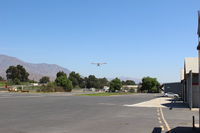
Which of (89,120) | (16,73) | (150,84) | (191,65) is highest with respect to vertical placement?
(16,73)

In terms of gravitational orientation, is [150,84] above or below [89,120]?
above

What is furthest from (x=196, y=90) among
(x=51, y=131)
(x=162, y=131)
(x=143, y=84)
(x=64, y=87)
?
(x=143, y=84)

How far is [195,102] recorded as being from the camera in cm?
3375

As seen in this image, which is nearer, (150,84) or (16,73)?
(150,84)

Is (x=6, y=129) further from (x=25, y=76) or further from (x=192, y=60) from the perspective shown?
(x=25, y=76)

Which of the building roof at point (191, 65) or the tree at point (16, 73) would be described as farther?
the tree at point (16, 73)

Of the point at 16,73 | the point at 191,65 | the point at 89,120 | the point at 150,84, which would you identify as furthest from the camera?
the point at 16,73

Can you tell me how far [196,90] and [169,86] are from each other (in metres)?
48.4

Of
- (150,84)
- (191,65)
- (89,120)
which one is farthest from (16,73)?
(89,120)

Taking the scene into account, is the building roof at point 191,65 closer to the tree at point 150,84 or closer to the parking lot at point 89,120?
the parking lot at point 89,120

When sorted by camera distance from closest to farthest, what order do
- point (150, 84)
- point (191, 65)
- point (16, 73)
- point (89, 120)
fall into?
1. point (89, 120)
2. point (191, 65)
3. point (150, 84)
4. point (16, 73)

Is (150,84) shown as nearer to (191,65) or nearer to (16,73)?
(16,73)

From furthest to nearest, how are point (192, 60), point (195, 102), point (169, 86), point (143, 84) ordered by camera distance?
point (143, 84)
point (169, 86)
point (192, 60)
point (195, 102)

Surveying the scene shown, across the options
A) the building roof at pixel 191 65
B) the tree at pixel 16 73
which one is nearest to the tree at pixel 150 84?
the tree at pixel 16 73
